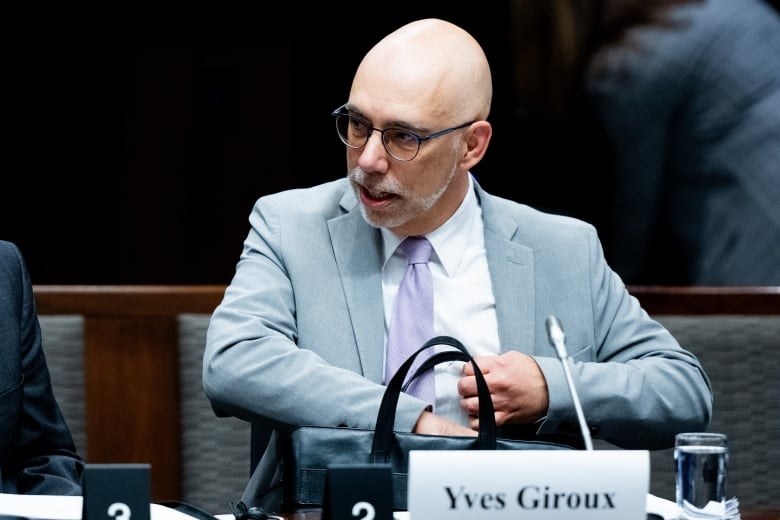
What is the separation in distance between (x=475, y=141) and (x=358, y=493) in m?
0.95

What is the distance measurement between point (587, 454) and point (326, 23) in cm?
339

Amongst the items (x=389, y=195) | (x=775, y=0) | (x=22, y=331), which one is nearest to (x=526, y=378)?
(x=389, y=195)

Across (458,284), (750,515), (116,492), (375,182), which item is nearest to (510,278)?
(458,284)

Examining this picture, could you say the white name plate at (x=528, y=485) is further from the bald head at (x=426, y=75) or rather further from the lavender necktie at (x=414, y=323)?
the bald head at (x=426, y=75)

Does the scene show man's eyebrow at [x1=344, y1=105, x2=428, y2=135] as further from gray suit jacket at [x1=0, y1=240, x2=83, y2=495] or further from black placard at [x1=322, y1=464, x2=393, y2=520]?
black placard at [x1=322, y1=464, x2=393, y2=520]

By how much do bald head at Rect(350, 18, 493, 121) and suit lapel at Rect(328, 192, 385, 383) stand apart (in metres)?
0.24

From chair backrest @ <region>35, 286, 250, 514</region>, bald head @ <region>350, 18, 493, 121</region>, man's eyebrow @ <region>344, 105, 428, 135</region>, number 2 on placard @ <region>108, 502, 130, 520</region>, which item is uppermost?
bald head @ <region>350, 18, 493, 121</region>

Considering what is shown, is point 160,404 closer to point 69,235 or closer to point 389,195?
point 389,195

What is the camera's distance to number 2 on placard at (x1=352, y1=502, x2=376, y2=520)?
1249mm

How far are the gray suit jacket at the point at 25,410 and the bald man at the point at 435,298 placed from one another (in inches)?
9.8

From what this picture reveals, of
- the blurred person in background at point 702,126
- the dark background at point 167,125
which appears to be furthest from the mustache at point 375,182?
the dark background at point 167,125

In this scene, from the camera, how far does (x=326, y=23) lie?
4.47 meters

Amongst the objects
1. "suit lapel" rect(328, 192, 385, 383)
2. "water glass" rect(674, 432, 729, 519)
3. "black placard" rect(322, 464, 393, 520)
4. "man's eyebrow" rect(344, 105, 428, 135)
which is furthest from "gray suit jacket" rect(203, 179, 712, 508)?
"black placard" rect(322, 464, 393, 520)

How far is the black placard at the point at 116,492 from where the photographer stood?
124 cm
